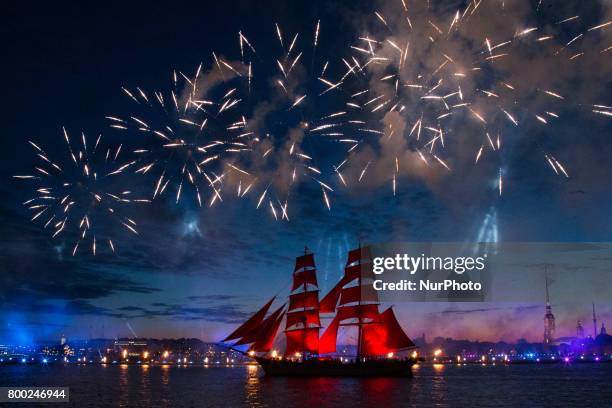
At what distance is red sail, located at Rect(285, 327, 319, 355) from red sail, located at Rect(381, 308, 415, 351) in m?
13.3

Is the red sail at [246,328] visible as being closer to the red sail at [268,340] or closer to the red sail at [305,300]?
the red sail at [268,340]

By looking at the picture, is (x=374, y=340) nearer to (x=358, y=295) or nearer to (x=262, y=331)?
(x=358, y=295)

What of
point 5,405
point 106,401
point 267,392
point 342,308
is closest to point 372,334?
point 342,308

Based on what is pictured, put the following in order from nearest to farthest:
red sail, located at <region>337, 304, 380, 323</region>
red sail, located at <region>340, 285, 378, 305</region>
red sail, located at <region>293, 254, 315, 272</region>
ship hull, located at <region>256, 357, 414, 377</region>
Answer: ship hull, located at <region>256, 357, 414, 377</region>
red sail, located at <region>337, 304, 380, 323</region>
red sail, located at <region>340, 285, 378, 305</region>
red sail, located at <region>293, 254, 315, 272</region>

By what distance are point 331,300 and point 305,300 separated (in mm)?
5087

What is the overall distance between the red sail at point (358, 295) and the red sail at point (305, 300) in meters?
4.88

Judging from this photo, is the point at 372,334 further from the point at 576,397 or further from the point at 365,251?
the point at 576,397

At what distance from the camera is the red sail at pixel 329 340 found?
109 metres

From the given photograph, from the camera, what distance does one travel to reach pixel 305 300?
11012 centimetres

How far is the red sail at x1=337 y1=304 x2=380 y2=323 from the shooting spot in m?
108

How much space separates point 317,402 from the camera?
6322 centimetres

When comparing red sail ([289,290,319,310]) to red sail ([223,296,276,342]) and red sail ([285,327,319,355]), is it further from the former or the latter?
red sail ([223,296,276,342])

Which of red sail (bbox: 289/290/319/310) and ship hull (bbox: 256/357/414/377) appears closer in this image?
ship hull (bbox: 256/357/414/377)

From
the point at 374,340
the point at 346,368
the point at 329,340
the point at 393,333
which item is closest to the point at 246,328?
the point at 329,340
